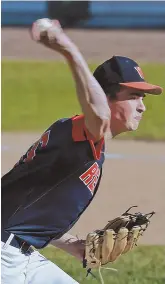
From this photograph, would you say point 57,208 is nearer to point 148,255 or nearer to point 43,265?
point 43,265

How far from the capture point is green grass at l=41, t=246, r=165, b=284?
5.21m

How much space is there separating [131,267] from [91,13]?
7.88 meters

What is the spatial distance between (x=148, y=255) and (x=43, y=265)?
2.04 m

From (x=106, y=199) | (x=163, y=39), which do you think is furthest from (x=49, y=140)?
(x=163, y=39)

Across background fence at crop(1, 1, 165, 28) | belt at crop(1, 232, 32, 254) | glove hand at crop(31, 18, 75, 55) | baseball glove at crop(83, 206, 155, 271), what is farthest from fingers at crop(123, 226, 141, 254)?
background fence at crop(1, 1, 165, 28)

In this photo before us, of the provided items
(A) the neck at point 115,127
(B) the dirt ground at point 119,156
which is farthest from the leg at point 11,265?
(B) the dirt ground at point 119,156

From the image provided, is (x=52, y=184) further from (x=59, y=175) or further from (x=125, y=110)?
(x=125, y=110)

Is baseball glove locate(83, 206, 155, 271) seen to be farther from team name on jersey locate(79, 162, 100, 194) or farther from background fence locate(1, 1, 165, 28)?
background fence locate(1, 1, 165, 28)

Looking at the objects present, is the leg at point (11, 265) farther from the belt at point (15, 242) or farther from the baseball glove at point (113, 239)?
the baseball glove at point (113, 239)

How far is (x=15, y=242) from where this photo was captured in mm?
3699

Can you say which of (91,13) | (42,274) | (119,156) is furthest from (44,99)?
(42,274)

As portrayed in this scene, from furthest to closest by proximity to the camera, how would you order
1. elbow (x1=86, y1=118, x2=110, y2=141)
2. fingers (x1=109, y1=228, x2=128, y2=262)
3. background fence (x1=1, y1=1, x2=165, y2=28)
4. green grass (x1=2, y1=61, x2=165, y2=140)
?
background fence (x1=1, y1=1, x2=165, y2=28)
green grass (x1=2, y1=61, x2=165, y2=140)
fingers (x1=109, y1=228, x2=128, y2=262)
elbow (x1=86, y1=118, x2=110, y2=141)

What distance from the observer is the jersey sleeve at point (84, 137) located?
3473 millimetres

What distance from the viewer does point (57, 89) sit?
1095 cm
